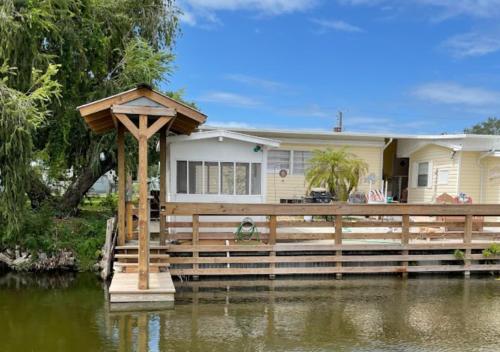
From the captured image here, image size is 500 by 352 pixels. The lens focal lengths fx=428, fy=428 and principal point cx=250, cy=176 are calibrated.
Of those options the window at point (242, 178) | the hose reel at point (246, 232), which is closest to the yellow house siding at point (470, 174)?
the window at point (242, 178)

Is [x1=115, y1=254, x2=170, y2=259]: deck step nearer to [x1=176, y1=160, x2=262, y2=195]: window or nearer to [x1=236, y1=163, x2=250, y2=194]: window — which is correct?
[x1=176, y1=160, x2=262, y2=195]: window

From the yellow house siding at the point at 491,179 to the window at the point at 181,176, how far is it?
10145mm

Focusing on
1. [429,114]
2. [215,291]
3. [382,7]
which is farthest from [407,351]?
[429,114]

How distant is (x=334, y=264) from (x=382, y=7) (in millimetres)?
19927

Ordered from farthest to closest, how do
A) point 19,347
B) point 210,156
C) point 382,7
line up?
point 382,7
point 210,156
point 19,347

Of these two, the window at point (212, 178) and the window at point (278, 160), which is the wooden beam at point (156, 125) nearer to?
the window at point (212, 178)

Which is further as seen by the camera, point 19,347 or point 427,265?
point 427,265

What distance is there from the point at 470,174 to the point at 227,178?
882 centimetres

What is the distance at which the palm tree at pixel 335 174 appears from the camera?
12820mm

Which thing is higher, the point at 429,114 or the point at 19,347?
the point at 429,114

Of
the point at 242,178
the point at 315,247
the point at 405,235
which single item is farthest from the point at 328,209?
the point at 242,178

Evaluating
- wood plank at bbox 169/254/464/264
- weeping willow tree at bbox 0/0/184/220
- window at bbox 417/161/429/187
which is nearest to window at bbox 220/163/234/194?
wood plank at bbox 169/254/464/264

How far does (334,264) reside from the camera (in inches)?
343

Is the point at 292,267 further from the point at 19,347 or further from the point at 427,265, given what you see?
the point at 19,347
